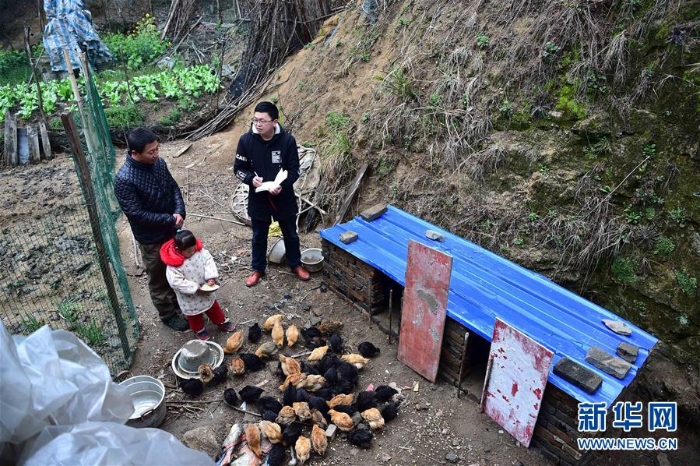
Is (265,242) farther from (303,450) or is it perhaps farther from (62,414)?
(62,414)

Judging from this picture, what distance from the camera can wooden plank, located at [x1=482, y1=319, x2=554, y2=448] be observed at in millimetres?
3273

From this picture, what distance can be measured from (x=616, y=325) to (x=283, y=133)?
3.70m

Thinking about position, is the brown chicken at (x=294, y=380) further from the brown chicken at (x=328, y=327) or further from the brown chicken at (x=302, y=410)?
the brown chicken at (x=328, y=327)

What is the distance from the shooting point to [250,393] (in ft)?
13.2

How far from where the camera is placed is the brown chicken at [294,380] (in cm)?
405

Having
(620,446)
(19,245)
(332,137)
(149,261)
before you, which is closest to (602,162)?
(620,446)

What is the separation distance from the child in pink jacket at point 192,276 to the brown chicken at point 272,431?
1.44 m

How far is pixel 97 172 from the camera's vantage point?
5.92 meters

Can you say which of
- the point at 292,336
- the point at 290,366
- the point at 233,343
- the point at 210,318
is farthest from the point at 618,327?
the point at 210,318

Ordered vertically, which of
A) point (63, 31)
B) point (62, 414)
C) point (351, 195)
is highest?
point (62, 414)

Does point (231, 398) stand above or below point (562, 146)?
below

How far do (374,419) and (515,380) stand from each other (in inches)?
45.8

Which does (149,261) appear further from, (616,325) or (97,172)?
(616,325)

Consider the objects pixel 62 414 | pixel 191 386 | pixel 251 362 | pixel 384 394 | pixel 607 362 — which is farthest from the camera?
pixel 251 362
